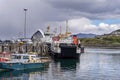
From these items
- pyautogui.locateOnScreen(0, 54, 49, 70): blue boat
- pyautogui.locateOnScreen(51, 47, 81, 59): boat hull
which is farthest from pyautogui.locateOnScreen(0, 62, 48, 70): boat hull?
pyautogui.locateOnScreen(51, 47, 81, 59): boat hull

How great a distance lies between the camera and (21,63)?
7431 cm

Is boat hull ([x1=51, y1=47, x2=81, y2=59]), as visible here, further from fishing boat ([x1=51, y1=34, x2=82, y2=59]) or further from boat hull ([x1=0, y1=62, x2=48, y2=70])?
boat hull ([x1=0, y1=62, x2=48, y2=70])

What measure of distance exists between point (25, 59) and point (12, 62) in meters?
4.32

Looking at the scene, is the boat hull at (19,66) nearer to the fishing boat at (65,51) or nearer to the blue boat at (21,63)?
the blue boat at (21,63)

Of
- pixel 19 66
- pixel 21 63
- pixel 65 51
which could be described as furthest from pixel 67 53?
pixel 19 66

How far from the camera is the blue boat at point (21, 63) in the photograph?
71500 millimetres

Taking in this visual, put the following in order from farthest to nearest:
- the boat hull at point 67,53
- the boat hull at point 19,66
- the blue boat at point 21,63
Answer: the boat hull at point 67,53 < the blue boat at point 21,63 < the boat hull at point 19,66

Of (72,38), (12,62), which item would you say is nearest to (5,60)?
(12,62)

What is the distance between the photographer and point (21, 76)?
65500mm

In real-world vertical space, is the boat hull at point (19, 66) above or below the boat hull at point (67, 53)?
below

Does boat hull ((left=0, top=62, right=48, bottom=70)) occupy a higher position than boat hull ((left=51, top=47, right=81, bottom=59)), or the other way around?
boat hull ((left=51, top=47, right=81, bottom=59))

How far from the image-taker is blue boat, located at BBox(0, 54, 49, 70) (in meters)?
71.5

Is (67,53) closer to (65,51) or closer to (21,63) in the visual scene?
(65,51)

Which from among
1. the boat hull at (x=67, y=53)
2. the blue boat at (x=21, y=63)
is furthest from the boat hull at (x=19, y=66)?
→ the boat hull at (x=67, y=53)
